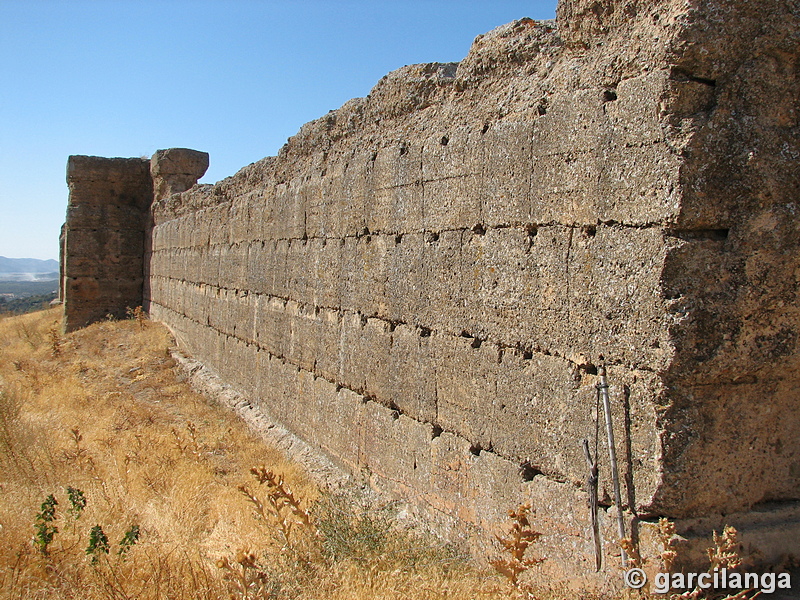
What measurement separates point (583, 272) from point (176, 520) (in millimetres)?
3175

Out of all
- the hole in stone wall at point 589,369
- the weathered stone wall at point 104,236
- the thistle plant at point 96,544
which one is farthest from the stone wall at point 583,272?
the weathered stone wall at point 104,236

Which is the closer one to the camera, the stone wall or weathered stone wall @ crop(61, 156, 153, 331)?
the stone wall

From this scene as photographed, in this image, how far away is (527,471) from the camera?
333cm

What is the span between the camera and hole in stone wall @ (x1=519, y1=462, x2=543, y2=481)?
10.9 ft

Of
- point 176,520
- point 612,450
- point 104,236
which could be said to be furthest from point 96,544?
point 104,236

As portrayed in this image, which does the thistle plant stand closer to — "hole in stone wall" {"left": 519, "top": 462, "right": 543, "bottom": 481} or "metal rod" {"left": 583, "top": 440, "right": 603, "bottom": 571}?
"hole in stone wall" {"left": 519, "top": 462, "right": 543, "bottom": 481}

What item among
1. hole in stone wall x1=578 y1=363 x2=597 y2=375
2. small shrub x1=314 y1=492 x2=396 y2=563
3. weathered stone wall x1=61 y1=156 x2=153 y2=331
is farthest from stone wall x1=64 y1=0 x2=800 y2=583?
weathered stone wall x1=61 y1=156 x2=153 y2=331

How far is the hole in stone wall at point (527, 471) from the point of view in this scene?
3309mm

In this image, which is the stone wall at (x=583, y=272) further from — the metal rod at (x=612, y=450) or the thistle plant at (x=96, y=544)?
the thistle plant at (x=96, y=544)

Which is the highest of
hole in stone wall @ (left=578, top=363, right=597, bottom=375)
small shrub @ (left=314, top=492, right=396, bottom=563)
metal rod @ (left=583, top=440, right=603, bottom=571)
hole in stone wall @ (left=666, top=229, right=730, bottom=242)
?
hole in stone wall @ (left=666, top=229, right=730, bottom=242)

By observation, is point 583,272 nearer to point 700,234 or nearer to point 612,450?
point 700,234

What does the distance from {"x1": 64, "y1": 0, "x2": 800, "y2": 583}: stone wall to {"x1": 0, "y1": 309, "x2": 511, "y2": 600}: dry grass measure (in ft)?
1.69

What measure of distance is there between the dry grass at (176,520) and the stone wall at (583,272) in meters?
0.51

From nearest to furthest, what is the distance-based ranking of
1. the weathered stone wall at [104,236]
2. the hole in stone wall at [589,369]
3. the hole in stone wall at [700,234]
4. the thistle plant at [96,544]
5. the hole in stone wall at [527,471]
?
1. the hole in stone wall at [700,234]
2. the hole in stone wall at [589,369]
3. the hole in stone wall at [527,471]
4. the thistle plant at [96,544]
5. the weathered stone wall at [104,236]
